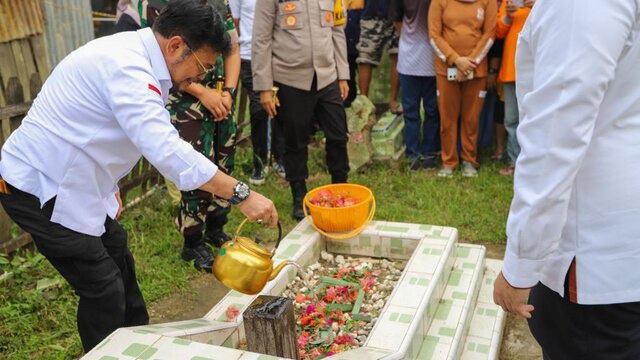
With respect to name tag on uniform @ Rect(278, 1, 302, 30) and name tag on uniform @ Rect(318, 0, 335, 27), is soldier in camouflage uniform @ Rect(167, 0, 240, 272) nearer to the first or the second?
name tag on uniform @ Rect(278, 1, 302, 30)

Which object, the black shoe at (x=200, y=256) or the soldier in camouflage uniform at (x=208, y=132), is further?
the black shoe at (x=200, y=256)

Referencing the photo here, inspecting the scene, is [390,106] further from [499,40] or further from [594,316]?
[594,316]

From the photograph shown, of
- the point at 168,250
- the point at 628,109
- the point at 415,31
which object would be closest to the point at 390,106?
the point at 415,31

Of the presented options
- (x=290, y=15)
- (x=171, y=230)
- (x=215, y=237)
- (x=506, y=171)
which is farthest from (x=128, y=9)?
(x=506, y=171)

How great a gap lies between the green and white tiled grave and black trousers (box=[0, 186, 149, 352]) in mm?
206

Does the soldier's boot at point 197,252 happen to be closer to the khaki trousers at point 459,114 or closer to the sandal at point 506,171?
the khaki trousers at point 459,114

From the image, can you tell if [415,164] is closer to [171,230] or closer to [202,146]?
[171,230]

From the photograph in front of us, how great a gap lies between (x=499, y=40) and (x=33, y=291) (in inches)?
171

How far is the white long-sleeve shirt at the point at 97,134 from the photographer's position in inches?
86.9

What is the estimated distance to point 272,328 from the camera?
2.62 meters

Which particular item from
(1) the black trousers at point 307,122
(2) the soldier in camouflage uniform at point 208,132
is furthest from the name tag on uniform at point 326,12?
(2) the soldier in camouflage uniform at point 208,132

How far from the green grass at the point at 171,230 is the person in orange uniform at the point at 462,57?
540 mm

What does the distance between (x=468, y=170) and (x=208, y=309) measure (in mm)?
3017

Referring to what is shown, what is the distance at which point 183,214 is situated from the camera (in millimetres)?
4141
